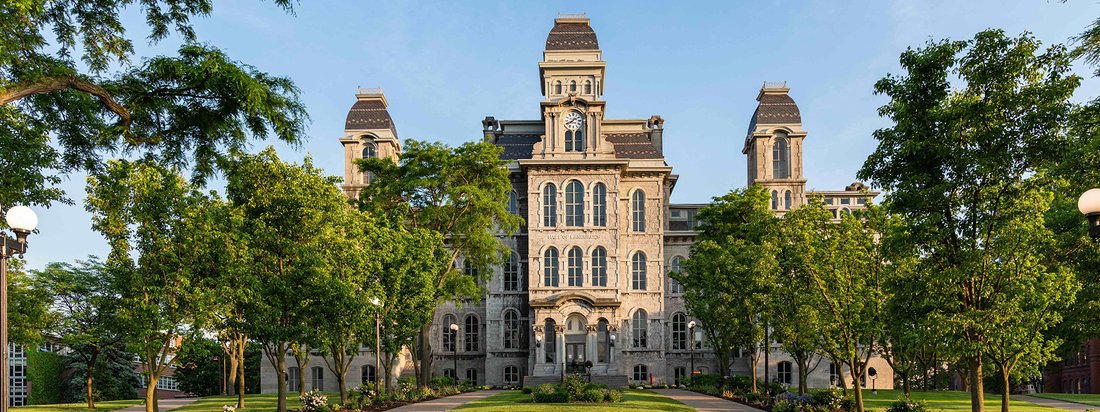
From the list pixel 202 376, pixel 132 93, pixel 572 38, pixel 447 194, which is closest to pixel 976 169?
pixel 132 93

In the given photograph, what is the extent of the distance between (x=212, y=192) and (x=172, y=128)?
1657cm

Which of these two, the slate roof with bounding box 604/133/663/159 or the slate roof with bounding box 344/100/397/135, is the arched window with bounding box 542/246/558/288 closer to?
the slate roof with bounding box 604/133/663/159

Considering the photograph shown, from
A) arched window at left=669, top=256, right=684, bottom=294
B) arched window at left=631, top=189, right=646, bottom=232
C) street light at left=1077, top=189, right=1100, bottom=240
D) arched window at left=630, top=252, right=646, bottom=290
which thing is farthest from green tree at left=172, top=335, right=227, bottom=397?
street light at left=1077, top=189, right=1100, bottom=240

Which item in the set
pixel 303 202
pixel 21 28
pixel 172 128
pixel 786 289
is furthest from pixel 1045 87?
pixel 303 202

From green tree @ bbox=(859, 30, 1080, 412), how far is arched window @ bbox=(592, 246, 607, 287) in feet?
119

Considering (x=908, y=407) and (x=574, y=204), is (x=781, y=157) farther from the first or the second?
(x=908, y=407)

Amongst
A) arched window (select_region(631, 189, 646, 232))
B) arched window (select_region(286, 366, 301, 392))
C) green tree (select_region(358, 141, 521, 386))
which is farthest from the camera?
arched window (select_region(286, 366, 301, 392))

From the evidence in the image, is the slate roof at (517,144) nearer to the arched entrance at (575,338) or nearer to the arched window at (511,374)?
the arched entrance at (575,338)

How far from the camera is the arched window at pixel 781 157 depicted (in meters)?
62.4

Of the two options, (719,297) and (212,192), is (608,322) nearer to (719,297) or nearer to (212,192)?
(719,297)

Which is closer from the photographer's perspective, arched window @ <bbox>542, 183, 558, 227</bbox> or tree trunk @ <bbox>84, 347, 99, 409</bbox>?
tree trunk @ <bbox>84, 347, 99, 409</bbox>

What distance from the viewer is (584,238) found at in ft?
183

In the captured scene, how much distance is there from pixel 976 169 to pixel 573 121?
39.4 metres

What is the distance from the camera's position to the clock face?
5678 cm
